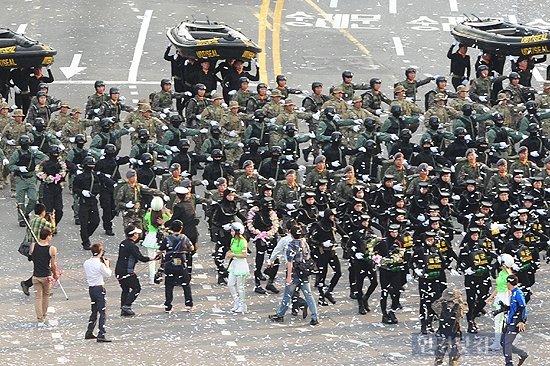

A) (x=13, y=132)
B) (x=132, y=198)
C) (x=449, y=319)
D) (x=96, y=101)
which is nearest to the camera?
(x=449, y=319)

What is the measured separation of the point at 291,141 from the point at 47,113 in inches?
230

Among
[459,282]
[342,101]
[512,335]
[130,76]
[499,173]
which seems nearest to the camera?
[512,335]

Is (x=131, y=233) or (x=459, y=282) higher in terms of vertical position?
(x=131, y=233)

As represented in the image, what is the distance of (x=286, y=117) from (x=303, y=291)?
8.03 metres

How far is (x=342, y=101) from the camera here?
110 ft

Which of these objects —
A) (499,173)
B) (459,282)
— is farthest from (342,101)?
(459,282)

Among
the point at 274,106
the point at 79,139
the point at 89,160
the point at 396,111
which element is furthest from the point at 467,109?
the point at 89,160

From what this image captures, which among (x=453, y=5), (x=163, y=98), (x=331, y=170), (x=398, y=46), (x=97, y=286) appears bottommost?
(x=398, y=46)

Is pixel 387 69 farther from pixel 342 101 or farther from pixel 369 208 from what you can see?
pixel 369 208

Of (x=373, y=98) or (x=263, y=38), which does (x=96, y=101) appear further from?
(x=263, y=38)

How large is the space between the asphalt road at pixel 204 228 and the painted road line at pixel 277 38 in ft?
0.17

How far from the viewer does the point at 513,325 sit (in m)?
23.2

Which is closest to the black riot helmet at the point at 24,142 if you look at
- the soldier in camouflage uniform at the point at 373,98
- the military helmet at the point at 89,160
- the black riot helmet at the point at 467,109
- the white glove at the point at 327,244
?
the military helmet at the point at 89,160

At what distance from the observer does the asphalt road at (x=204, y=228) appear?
24031 mm
